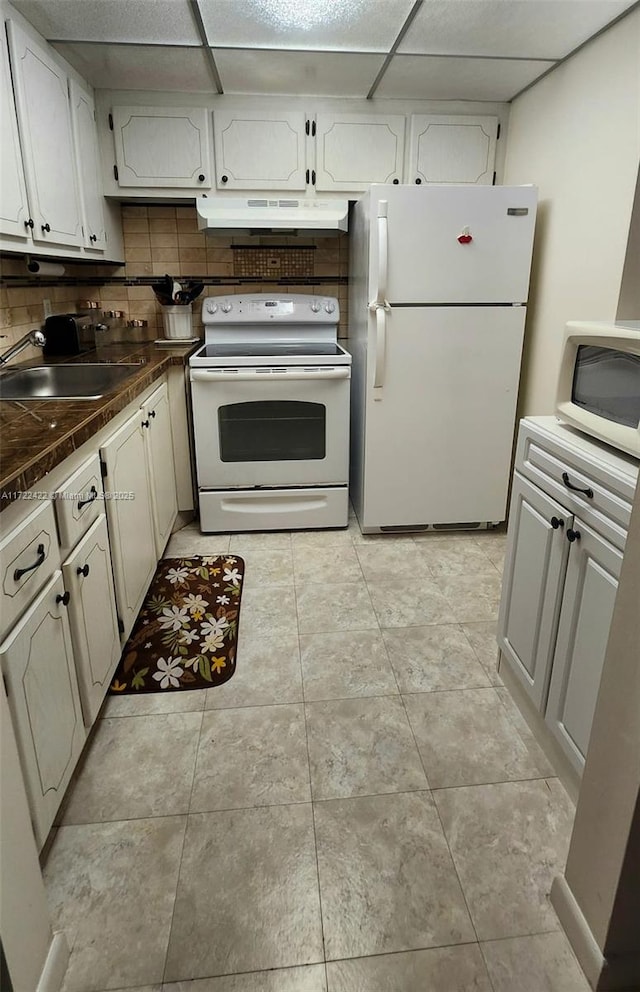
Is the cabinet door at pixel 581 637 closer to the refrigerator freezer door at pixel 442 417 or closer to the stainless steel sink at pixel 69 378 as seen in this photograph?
the refrigerator freezer door at pixel 442 417

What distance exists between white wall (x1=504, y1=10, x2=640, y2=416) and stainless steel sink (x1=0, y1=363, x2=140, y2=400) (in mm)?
1805

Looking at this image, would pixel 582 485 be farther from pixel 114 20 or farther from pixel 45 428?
pixel 114 20

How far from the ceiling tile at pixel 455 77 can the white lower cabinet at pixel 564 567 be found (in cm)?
170

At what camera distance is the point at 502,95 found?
2.76 metres

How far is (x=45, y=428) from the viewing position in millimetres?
1479

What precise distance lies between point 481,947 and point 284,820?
0.50 metres

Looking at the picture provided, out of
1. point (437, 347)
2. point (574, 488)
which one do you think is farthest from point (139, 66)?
point (574, 488)

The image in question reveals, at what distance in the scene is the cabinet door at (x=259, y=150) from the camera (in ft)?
9.05

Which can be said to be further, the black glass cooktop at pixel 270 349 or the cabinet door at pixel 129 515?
the black glass cooktop at pixel 270 349

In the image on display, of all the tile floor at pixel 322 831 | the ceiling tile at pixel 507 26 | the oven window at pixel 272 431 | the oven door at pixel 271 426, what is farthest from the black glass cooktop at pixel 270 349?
the tile floor at pixel 322 831

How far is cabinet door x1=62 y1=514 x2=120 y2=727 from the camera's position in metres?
1.45

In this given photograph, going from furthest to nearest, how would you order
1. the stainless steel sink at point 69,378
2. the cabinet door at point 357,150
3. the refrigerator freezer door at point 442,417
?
the cabinet door at point 357,150, the refrigerator freezer door at point 442,417, the stainless steel sink at point 69,378

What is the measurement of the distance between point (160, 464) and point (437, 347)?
1355 millimetres

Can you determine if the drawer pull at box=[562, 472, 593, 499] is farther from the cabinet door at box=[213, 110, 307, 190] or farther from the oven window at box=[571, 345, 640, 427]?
the cabinet door at box=[213, 110, 307, 190]
